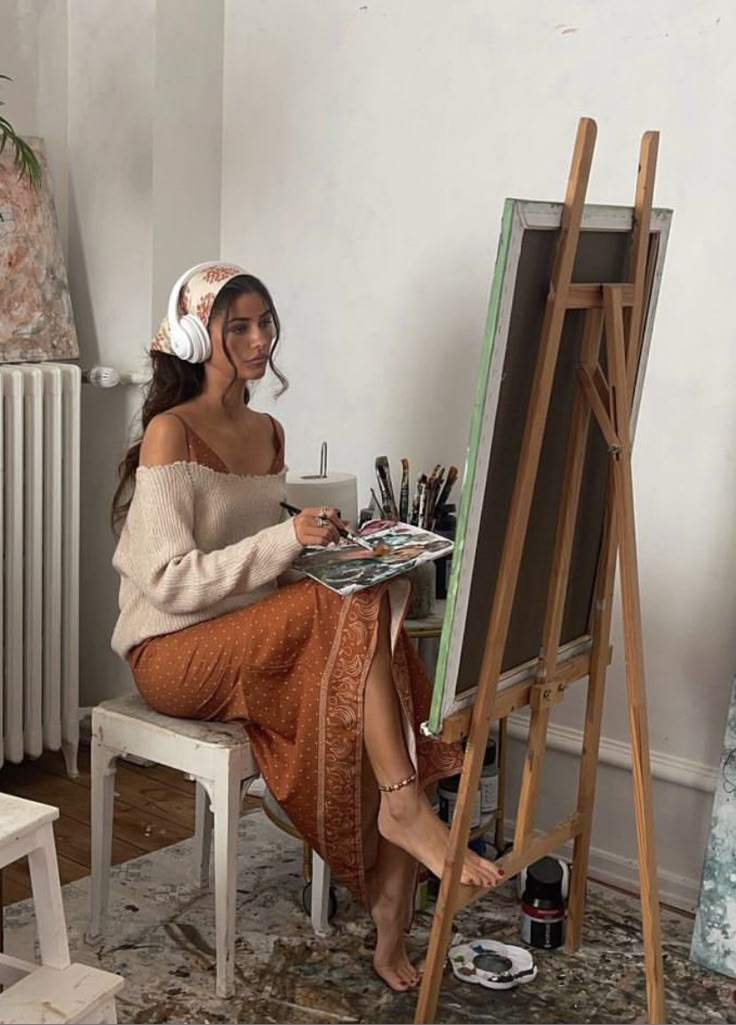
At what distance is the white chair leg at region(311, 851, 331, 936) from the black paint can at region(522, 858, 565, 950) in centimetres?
36

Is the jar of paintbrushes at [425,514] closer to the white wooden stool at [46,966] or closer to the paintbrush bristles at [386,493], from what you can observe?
the paintbrush bristles at [386,493]

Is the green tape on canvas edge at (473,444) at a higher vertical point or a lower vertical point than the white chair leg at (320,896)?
higher

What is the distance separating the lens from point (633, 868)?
280cm

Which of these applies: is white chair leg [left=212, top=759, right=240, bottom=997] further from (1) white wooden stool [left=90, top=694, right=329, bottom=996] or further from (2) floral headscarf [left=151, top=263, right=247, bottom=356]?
(2) floral headscarf [left=151, top=263, right=247, bottom=356]

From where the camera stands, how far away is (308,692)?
2328 millimetres

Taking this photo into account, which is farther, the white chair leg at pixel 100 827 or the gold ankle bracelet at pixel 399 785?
the white chair leg at pixel 100 827

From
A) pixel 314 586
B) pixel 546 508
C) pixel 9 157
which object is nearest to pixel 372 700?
pixel 314 586

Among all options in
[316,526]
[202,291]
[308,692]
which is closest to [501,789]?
[308,692]

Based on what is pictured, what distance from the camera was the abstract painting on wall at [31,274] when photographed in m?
3.06

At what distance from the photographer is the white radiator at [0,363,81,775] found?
119 inches

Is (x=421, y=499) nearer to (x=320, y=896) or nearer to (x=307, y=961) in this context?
(x=320, y=896)

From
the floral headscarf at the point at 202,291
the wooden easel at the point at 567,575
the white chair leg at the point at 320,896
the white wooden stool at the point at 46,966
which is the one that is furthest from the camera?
the white chair leg at the point at 320,896

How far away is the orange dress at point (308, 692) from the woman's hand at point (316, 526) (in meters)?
0.08

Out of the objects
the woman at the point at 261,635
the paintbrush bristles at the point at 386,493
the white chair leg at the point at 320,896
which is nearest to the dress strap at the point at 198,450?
the woman at the point at 261,635
